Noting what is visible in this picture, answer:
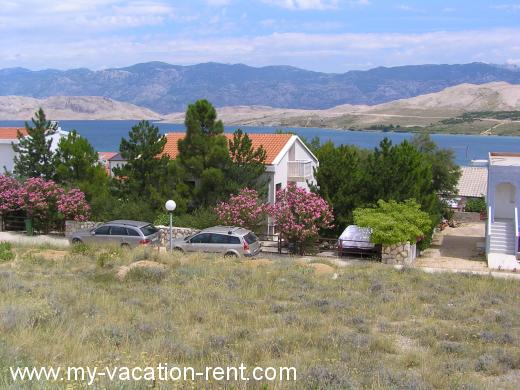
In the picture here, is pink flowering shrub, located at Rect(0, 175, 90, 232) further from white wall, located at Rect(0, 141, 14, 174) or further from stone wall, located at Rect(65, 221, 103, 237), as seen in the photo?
white wall, located at Rect(0, 141, 14, 174)

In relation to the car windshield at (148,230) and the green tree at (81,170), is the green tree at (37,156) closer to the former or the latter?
the green tree at (81,170)

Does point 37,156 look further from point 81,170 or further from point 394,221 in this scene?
point 394,221

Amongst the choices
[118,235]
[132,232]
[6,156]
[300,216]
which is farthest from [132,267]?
[6,156]

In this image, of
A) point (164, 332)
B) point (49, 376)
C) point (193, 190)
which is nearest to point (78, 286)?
point (164, 332)

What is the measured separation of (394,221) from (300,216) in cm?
392

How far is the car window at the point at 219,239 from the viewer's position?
2333 cm

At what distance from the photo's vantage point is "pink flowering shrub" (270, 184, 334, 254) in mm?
25812

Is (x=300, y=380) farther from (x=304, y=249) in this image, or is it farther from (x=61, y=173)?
(x=61, y=173)

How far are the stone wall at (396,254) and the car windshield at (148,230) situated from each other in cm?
942

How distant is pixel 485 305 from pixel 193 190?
17701 mm

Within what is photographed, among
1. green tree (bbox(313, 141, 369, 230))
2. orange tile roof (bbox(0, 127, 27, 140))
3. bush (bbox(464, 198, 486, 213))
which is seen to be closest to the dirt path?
green tree (bbox(313, 141, 369, 230))

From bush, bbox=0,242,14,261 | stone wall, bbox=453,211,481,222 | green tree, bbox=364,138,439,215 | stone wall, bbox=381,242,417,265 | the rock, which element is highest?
green tree, bbox=364,138,439,215

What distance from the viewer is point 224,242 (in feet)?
76.5

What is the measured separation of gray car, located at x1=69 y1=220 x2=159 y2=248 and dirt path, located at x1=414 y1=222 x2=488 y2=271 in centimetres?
1091
